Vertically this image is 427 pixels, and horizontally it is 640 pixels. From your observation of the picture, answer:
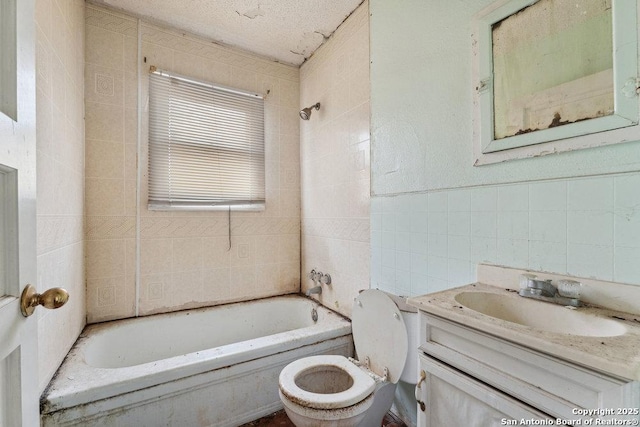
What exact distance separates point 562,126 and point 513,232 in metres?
0.40

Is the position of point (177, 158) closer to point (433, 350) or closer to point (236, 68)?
point (236, 68)

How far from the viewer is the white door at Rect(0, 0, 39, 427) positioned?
1.84ft

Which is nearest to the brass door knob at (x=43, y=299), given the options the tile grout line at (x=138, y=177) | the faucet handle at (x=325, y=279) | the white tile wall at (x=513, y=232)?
the white tile wall at (x=513, y=232)

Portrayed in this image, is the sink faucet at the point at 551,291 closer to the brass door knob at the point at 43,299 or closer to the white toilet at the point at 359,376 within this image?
the white toilet at the point at 359,376

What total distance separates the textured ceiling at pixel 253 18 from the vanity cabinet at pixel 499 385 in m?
2.00

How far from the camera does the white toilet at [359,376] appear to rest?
1.21 meters

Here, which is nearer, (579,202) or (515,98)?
(579,202)

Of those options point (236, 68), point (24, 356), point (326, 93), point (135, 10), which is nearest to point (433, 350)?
point (24, 356)

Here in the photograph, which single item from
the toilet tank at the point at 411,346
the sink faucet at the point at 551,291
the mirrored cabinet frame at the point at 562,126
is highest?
the mirrored cabinet frame at the point at 562,126

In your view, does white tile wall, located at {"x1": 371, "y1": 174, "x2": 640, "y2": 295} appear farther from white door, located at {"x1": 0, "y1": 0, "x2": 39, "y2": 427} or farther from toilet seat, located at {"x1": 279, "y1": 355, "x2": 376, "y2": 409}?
white door, located at {"x1": 0, "y1": 0, "x2": 39, "y2": 427}

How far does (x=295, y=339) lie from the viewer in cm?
170

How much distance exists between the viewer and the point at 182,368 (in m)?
1.40

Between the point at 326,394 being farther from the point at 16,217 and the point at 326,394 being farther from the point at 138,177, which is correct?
the point at 138,177

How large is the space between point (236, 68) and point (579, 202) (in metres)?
2.40
